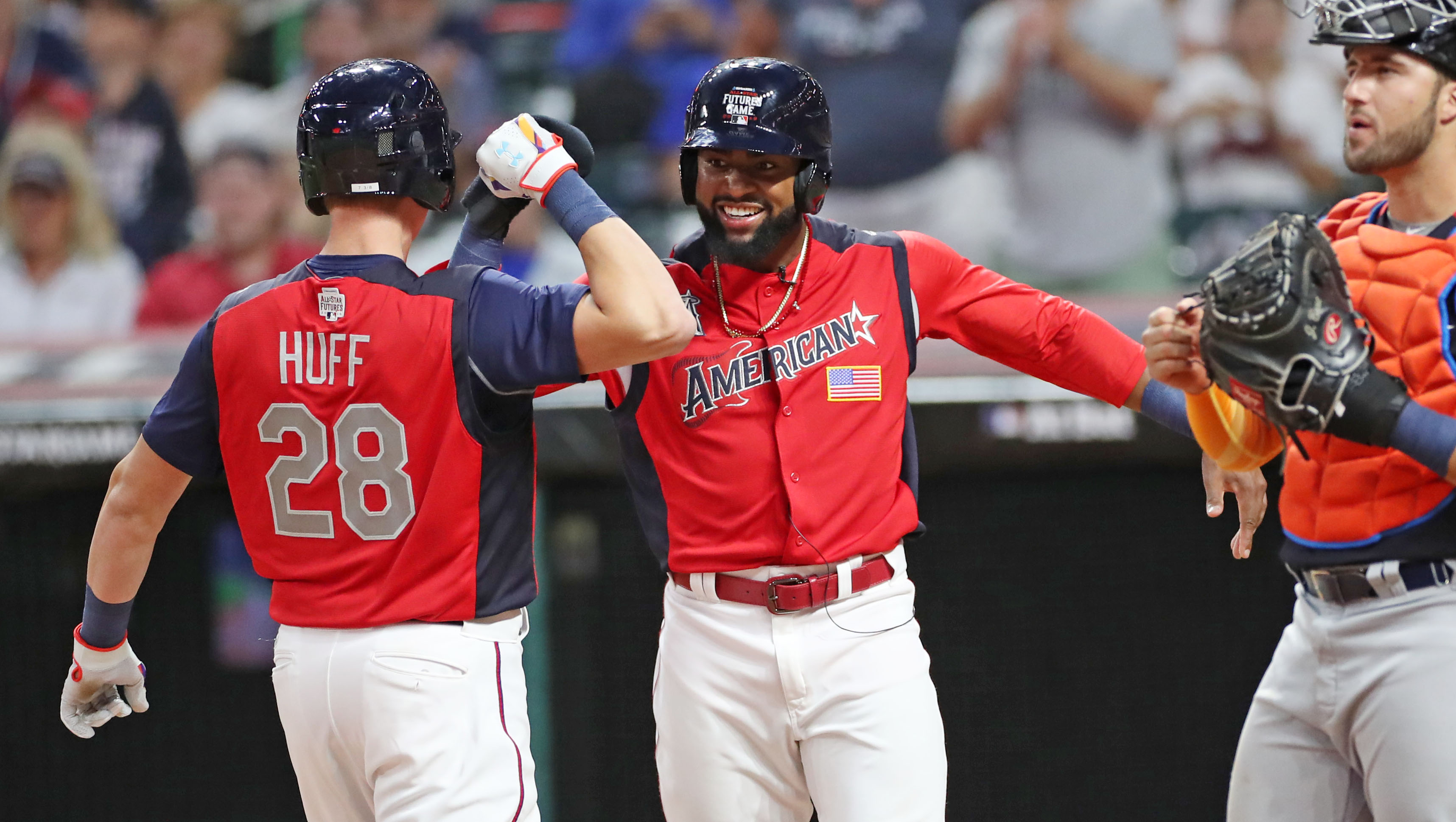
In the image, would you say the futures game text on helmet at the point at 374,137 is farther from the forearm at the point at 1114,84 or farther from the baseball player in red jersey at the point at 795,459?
the forearm at the point at 1114,84

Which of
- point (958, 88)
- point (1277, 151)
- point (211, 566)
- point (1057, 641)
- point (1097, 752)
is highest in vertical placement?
point (958, 88)

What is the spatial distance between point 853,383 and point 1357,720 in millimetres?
1076

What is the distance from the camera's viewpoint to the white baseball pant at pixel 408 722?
7.96ft

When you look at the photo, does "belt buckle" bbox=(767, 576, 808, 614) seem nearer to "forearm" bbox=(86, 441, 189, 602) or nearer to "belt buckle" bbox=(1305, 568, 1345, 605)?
"belt buckle" bbox=(1305, 568, 1345, 605)

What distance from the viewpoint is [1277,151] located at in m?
5.62

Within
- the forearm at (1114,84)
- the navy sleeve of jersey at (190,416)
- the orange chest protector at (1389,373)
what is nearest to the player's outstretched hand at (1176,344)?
the orange chest protector at (1389,373)

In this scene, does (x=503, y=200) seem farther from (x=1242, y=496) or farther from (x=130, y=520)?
(x=1242, y=496)

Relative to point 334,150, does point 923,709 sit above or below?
below

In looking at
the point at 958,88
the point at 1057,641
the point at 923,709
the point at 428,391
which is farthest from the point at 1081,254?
the point at 428,391

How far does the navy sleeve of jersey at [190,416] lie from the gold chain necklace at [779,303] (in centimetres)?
96

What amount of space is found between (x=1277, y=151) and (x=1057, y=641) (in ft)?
8.03

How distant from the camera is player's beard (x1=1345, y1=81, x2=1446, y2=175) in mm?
2408

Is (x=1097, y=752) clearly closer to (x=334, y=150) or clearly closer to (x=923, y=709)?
(x=923, y=709)

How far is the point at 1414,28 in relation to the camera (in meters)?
2.39
